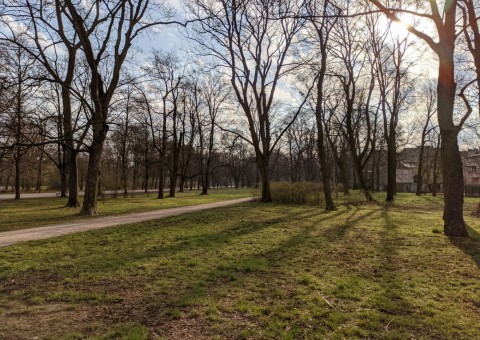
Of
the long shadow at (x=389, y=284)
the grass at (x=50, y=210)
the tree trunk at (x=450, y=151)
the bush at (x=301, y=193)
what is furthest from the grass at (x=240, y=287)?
the bush at (x=301, y=193)

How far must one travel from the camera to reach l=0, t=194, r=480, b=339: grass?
4.14 metres

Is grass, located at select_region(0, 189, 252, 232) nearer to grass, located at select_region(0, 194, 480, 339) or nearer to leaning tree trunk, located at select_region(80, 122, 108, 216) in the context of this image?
leaning tree trunk, located at select_region(80, 122, 108, 216)

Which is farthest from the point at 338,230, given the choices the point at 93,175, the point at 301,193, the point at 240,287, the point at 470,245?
the point at 301,193

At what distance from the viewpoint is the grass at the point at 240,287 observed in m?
4.14

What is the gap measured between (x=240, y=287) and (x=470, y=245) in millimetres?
6467

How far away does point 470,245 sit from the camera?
886 cm

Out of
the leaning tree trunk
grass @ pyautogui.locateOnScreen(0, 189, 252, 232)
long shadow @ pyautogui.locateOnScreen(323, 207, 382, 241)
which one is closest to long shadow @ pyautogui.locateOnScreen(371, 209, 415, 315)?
long shadow @ pyautogui.locateOnScreen(323, 207, 382, 241)

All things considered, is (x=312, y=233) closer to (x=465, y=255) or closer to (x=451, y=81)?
(x=465, y=255)

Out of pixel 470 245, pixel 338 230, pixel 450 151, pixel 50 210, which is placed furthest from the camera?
pixel 50 210

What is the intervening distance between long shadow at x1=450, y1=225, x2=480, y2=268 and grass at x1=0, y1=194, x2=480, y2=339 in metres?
0.02

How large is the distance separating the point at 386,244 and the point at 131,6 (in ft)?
49.7

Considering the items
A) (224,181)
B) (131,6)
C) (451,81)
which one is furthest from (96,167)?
(224,181)

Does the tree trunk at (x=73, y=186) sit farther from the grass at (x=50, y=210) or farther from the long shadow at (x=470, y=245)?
the long shadow at (x=470, y=245)

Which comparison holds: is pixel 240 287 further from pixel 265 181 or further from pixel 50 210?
pixel 265 181
